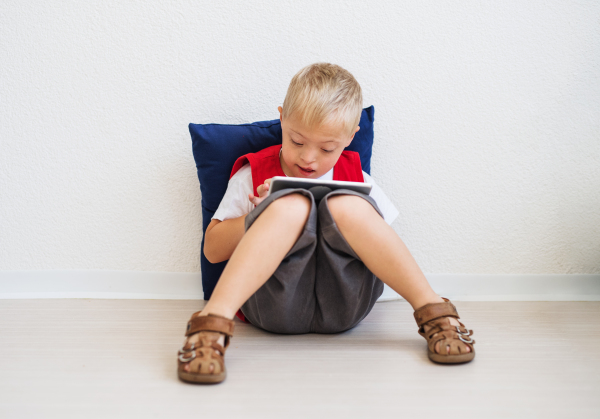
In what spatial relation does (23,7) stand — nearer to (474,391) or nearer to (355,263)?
(355,263)

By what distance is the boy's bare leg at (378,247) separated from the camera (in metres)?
0.92

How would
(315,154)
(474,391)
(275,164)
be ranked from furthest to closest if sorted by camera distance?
(275,164)
(315,154)
(474,391)

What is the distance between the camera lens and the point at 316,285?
1.01 m

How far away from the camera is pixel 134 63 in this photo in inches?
51.7

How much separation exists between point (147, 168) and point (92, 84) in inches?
11.2

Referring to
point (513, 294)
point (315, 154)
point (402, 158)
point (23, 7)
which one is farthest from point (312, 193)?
point (23, 7)

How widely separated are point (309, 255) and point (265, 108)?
0.59 m

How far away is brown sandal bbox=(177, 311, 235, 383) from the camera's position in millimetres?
806

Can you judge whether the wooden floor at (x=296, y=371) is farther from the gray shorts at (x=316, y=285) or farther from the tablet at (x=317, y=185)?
the tablet at (x=317, y=185)

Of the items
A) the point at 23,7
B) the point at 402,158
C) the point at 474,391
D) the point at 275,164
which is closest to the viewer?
the point at 474,391

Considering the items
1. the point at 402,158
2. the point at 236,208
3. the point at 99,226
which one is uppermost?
the point at 402,158

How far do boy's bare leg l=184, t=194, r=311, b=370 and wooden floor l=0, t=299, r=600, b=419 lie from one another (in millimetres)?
129

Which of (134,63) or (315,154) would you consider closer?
(315,154)

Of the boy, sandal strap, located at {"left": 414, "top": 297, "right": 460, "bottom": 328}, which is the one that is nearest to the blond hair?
the boy
